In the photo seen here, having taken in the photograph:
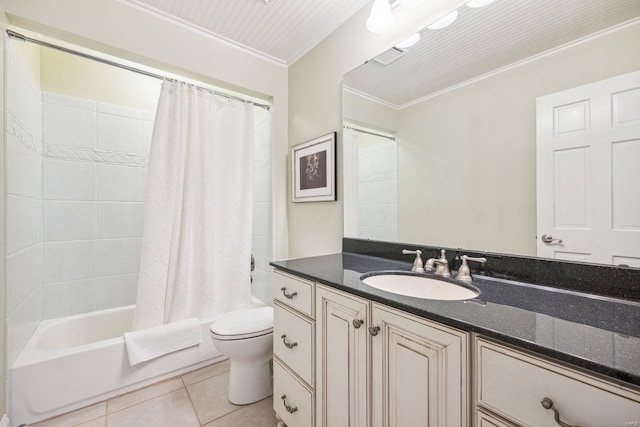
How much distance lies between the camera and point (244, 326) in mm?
1613

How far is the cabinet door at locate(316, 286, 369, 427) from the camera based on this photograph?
922 mm

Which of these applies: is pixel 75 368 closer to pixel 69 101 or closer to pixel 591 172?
pixel 69 101

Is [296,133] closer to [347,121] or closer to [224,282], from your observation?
[347,121]

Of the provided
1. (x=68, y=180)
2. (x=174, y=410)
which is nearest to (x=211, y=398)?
(x=174, y=410)

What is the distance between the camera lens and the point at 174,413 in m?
1.49

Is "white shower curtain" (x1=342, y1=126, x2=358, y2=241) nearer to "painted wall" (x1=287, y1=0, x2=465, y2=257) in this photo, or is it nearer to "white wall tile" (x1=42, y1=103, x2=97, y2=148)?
"painted wall" (x1=287, y1=0, x2=465, y2=257)

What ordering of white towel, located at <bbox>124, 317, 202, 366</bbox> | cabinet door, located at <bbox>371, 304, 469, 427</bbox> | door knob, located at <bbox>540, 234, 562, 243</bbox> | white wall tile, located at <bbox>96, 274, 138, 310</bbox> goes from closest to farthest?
cabinet door, located at <bbox>371, 304, 469, 427</bbox> < door knob, located at <bbox>540, 234, 562, 243</bbox> < white towel, located at <bbox>124, 317, 202, 366</bbox> < white wall tile, located at <bbox>96, 274, 138, 310</bbox>

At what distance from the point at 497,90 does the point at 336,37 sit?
120cm

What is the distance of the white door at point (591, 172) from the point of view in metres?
0.82

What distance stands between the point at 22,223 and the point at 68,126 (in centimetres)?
87

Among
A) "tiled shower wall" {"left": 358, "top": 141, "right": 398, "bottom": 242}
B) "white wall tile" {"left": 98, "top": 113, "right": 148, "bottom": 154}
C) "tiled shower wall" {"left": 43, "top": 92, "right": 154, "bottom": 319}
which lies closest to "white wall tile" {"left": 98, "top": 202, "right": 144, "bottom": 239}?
"tiled shower wall" {"left": 43, "top": 92, "right": 154, "bottom": 319}

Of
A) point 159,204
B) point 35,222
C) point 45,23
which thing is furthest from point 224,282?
point 45,23

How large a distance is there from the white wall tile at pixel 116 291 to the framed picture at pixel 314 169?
1543mm

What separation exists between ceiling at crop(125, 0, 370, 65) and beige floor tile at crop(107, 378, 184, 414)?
2.39 meters
